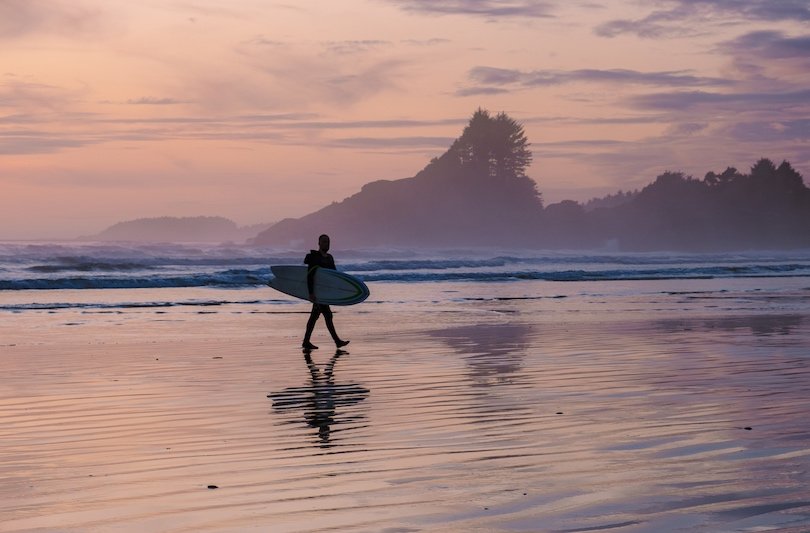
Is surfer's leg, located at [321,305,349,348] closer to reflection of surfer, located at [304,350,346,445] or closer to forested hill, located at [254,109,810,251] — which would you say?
reflection of surfer, located at [304,350,346,445]

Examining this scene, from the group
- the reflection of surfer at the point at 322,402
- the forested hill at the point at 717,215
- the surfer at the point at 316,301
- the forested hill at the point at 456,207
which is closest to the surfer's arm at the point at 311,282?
the surfer at the point at 316,301

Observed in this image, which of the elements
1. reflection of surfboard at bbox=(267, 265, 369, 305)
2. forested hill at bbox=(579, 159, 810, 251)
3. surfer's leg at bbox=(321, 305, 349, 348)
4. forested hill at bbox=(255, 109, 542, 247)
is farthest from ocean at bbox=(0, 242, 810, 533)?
forested hill at bbox=(579, 159, 810, 251)

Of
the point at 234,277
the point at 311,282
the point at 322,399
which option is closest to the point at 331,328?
the point at 311,282

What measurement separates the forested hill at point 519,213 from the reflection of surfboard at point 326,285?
119136mm

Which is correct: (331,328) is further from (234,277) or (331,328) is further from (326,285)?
(234,277)

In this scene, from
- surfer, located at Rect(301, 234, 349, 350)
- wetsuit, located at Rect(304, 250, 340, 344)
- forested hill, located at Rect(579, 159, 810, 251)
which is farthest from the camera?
forested hill, located at Rect(579, 159, 810, 251)

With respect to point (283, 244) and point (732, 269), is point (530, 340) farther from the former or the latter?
point (283, 244)

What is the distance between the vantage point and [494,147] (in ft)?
491

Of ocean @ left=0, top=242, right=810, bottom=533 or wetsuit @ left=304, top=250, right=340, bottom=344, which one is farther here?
wetsuit @ left=304, top=250, right=340, bottom=344

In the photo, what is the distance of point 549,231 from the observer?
146 m

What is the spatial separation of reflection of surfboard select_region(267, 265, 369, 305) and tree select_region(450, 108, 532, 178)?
123809 millimetres

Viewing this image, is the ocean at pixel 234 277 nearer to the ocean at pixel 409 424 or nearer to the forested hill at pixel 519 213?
the ocean at pixel 409 424

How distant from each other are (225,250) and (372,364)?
2457 inches

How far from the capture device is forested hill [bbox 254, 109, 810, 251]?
146250 mm
